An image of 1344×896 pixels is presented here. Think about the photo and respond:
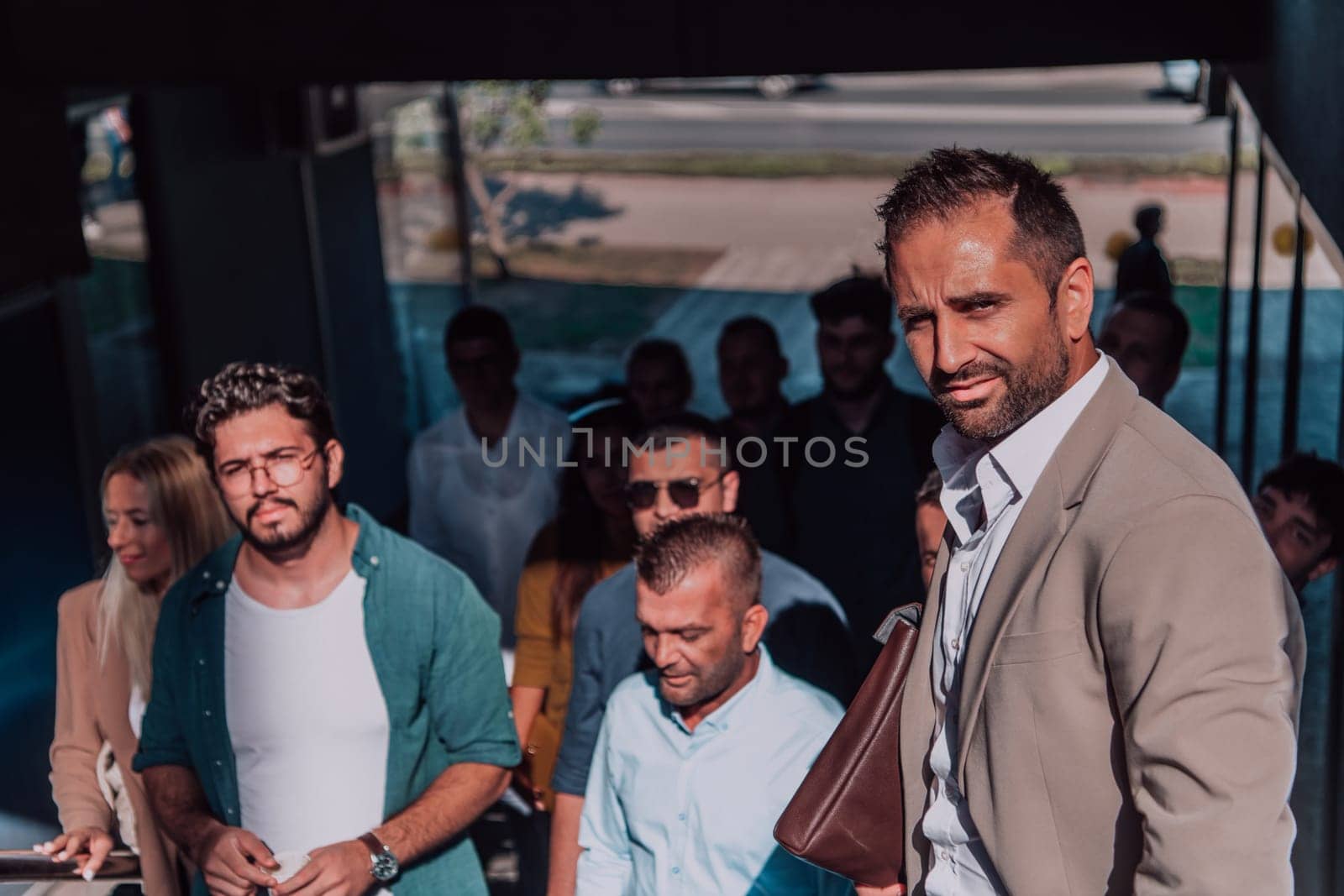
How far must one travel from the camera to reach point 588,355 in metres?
12.8

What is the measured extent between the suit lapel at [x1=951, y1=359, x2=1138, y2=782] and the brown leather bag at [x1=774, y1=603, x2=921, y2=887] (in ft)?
1.10

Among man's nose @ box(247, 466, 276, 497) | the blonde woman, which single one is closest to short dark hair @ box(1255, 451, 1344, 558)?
man's nose @ box(247, 466, 276, 497)

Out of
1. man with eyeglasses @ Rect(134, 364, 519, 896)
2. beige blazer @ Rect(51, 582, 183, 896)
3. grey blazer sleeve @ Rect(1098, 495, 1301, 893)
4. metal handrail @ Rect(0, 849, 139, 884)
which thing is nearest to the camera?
grey blazer sleeve @ Rect(1098, 495, 1301, 893)

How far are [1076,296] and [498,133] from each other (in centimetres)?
1288

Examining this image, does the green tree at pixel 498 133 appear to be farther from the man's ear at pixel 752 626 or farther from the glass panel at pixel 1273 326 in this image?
the man's ear at pixel 752 626

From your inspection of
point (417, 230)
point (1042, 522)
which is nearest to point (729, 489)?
point (1042, 522)

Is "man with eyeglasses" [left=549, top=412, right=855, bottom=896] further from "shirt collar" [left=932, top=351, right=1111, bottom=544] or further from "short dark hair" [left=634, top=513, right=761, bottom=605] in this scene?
"shirt collar" [left=932, top=351, right=1111, bottom=544]

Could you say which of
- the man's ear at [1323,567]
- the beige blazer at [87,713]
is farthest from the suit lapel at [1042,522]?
the beige blazer at [87,713]

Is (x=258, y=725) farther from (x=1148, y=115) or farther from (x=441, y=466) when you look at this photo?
(x=1148, y=115)

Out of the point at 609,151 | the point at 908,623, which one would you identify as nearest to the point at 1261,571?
the point at 908,623

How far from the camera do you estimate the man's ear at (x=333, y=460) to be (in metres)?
3.28

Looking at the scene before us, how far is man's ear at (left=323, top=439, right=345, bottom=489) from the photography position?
10.8ft

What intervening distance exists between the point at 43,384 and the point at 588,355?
7.08 metres

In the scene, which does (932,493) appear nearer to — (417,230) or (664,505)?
(664,505)
